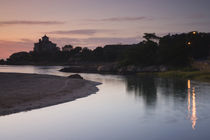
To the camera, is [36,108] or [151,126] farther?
[36,108]

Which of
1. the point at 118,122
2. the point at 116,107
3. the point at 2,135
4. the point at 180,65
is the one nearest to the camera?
the point at 2,135

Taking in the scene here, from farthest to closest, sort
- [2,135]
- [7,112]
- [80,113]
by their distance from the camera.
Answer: [80,113] < [7,112] < [2,135]

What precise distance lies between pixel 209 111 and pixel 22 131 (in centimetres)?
1496

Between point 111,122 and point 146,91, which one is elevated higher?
point 111,122

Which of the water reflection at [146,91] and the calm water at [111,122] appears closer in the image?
the calm water at [111,122]

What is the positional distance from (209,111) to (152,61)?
→ 6977 centimetres

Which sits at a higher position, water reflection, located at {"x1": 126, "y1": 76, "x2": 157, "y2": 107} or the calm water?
the calm water

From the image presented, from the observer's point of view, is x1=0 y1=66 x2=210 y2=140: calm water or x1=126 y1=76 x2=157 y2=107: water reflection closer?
x1=0 y1=66 x2=210 y2=140: calm water

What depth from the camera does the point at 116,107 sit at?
76.6ft

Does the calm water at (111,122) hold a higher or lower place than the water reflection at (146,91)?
higher

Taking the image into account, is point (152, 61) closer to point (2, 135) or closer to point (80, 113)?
point (80, 113)

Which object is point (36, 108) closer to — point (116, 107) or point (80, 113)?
point (80, 113)

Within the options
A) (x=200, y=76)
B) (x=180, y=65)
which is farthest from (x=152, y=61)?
(x=200, y=76)

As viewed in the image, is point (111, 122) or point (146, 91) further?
point (146, 91)
